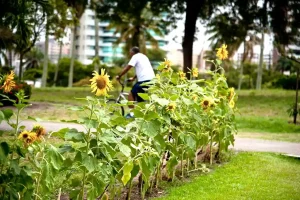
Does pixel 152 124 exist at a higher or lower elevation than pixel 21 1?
lower

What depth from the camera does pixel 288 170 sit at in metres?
7.03

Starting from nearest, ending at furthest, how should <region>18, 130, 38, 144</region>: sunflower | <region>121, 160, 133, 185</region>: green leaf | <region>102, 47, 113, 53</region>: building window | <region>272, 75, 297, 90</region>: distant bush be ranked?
<region>18, 130, 38, 144</region>: sunflower
<region>121, 160, 133, 185</region>: green leaf
<region>272, 75, 297, 90</region>: distant bush
<region>102, 47, 113, 53</region>: building window

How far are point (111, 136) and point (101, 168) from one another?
24cm

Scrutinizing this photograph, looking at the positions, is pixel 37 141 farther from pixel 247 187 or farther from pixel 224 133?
pixel 224 133

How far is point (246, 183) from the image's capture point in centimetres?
600

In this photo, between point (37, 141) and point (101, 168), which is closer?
point (37, 141)

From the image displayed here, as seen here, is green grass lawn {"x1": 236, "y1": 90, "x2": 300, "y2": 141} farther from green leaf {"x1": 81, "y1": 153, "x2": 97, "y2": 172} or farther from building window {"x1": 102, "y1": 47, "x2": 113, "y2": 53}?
building window {"x1": 102, "y1": 47, "x2": 113, "y2": 53}

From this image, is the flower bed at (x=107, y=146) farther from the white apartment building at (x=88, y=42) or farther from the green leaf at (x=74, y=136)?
the white apartment building at (x=88, y=42)

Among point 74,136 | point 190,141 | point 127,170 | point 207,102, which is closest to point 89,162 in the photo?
point 74,136

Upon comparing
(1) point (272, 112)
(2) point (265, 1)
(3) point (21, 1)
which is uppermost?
(2) point (265, 1)

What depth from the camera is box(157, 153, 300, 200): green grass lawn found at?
5.38 metres

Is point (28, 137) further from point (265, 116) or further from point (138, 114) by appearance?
point (265, 116)

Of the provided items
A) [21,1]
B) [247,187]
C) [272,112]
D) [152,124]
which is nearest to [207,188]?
[247,187]

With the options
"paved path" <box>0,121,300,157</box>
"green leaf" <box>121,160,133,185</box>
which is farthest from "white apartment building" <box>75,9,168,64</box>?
"green leaf" <box>121,160,133,185</box>
